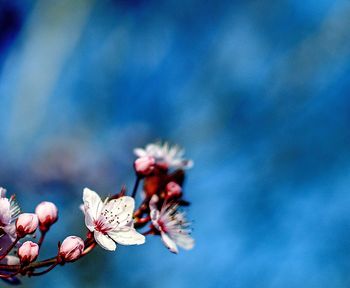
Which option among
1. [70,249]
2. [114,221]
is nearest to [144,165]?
[114,221]

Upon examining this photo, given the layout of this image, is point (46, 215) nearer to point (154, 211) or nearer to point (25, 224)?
point (25, 224)

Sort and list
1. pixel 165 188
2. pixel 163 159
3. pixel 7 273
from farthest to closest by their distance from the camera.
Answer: pixel 163 159
pixel 165 188
pixel 7 273

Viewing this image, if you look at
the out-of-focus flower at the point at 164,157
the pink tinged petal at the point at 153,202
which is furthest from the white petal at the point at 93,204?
the out-of-focus flower at the point at 164,157

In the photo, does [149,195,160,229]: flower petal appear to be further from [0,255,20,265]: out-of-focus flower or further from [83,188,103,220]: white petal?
[0,255,20,265]: out-of-focus flower

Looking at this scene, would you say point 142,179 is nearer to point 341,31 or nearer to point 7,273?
point 7,273

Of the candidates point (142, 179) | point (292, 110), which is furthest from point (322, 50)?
point (142, 179)

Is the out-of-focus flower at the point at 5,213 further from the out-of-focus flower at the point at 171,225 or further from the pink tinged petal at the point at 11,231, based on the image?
the out-of-focus flower at the point at 171,225
